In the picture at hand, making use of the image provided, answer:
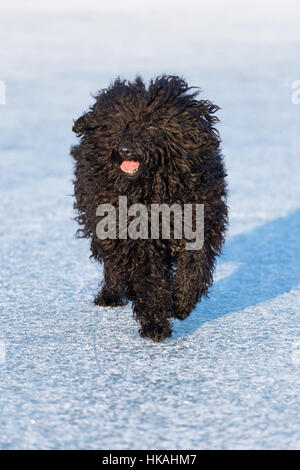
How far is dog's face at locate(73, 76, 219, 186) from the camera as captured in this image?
4812 mm

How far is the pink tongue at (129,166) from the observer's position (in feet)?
15.8

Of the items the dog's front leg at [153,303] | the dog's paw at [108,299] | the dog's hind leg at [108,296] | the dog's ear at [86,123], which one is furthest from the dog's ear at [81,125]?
the dog's paw at [108,299]

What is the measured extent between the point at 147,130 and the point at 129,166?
0.75 ft

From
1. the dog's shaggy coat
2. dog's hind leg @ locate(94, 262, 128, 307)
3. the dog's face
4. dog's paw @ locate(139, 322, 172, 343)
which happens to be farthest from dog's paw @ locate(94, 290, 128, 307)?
the dog's face

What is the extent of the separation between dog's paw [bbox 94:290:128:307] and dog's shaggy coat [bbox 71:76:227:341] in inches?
23.5

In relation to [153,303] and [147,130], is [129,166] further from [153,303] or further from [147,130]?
[153,303]

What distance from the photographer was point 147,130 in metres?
4.85

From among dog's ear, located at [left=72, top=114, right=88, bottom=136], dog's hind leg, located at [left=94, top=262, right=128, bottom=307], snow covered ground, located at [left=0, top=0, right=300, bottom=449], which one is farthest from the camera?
dog's hind leg, located at [left=94, top=262, right=128, bottom=307]

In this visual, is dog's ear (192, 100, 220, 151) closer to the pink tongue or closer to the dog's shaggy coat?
the dog's shaggy coat

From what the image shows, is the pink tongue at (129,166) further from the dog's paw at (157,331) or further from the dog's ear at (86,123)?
the dog's paw at (157,331)

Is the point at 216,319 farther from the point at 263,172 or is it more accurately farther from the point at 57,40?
the point at 57,40
